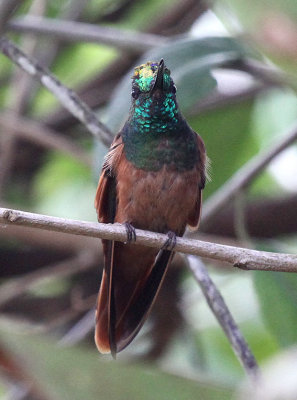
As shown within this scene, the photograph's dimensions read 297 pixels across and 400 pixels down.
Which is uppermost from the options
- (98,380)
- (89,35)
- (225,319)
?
(89,35)

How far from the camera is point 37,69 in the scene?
2.38m

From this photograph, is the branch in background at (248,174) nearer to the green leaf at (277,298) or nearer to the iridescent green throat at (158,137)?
the iridescent green throat at (158,137)

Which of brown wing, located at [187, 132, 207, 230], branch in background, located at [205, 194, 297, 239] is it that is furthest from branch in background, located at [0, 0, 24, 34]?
branch in background, located at [205, 194, 297, 239]

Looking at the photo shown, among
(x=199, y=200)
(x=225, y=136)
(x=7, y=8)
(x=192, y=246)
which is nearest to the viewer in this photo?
(x=192, y=246)

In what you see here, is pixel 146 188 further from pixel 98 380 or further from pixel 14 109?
pixel 98 380

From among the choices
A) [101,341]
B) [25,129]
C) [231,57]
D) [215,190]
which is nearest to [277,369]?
[101,341]

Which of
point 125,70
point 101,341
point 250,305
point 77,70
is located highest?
point 77,70

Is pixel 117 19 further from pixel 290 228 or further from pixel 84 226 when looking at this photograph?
pixel 84 226

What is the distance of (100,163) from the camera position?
2475mm

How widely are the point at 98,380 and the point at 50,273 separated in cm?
249

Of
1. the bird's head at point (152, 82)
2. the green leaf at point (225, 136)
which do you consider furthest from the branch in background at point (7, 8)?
the green leaf at point (225, 136)

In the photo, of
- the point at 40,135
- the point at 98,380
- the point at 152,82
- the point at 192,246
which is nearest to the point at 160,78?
the point at 152,82

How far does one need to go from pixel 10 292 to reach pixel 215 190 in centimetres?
104

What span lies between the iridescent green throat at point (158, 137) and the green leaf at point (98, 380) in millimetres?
1573
